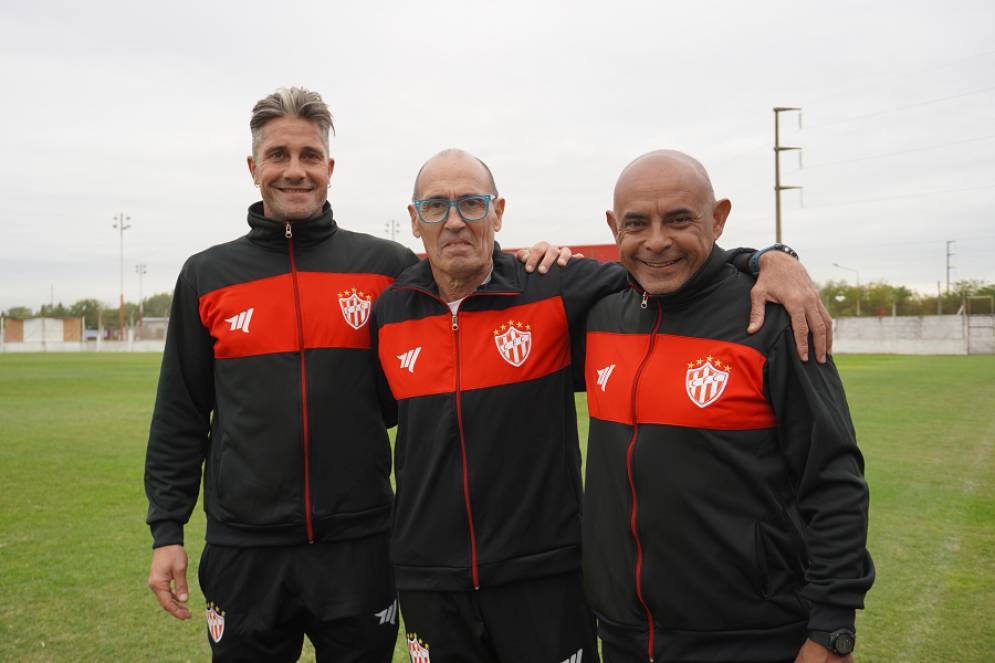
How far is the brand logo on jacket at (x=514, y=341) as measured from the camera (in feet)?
9.21

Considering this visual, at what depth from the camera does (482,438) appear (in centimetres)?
271

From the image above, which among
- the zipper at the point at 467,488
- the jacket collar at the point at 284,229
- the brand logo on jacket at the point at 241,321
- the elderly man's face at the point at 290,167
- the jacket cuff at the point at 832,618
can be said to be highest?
the elderly man's face at the point at 290,167

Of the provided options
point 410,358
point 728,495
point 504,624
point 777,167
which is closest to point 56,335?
point 777,167

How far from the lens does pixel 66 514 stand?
24.6 feet

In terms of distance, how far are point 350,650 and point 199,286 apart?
1573 millimetres

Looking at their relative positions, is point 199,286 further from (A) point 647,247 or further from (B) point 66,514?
(B) point 66,514

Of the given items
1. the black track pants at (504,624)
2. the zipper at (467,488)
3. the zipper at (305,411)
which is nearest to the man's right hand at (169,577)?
the zipper at (305,411)

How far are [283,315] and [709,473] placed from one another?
1748mm

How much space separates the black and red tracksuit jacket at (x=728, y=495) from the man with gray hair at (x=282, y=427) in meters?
0.86

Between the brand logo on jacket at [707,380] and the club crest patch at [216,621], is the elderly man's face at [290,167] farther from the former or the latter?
the brand logo on jacket at [707,380]

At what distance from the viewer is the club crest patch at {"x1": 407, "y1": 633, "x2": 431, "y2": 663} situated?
269 cm

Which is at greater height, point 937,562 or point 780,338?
point 780,338

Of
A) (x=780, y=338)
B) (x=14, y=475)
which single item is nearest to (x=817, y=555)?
(x=780, y=338)

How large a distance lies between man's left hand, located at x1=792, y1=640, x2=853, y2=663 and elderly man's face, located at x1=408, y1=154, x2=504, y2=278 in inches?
64.1
